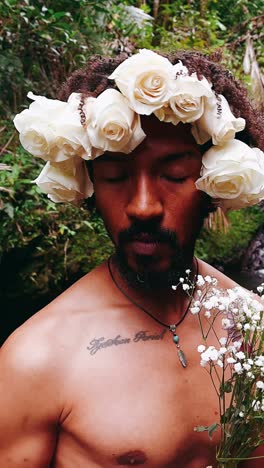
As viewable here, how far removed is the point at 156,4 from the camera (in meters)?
6.09

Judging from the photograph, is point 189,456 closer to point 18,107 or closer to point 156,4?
point 18,107

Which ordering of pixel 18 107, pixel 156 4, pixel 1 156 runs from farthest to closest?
pixel 156 4, pixel 18 107, pixel 1 156

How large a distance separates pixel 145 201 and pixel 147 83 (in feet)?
0.86

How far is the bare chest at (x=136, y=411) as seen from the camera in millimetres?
1400

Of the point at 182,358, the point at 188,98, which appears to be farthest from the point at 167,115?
the point at 182,358

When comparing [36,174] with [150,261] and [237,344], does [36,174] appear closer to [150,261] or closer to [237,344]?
[150,261]

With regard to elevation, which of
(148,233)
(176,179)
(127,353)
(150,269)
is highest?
(176,179)

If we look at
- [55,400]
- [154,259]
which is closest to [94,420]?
[55,400]

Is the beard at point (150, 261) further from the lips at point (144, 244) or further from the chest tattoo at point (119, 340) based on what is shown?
the chest tattoo at point (119, 340)

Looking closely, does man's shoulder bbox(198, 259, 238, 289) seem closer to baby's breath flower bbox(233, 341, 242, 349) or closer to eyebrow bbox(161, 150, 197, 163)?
eyebrow bbox(161, 150, 197, 163)

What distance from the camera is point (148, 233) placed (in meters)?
1.42

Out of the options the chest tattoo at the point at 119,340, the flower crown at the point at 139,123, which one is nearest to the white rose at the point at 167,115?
the flower crown at the point at 139,123

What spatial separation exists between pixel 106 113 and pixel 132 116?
0.06 metres

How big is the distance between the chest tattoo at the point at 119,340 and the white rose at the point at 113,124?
0.47 m
